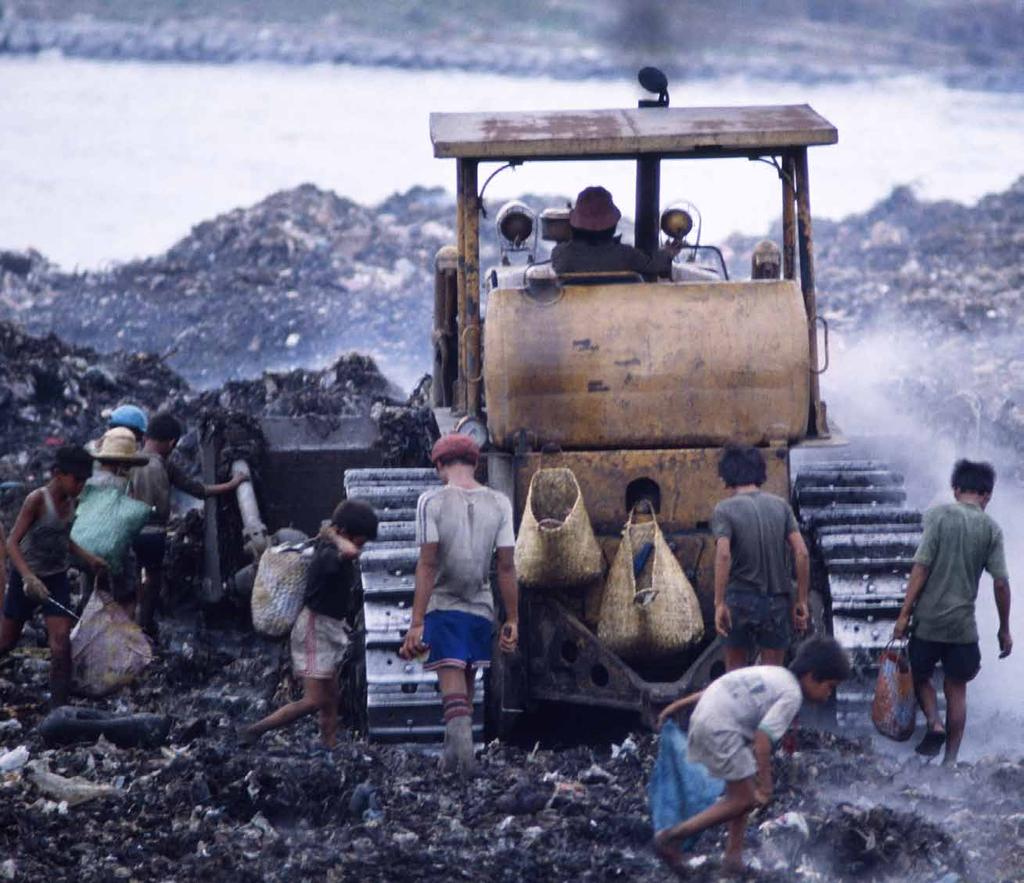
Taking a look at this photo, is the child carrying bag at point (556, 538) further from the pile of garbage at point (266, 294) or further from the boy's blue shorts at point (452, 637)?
the pile of garbage at point (266, 294)

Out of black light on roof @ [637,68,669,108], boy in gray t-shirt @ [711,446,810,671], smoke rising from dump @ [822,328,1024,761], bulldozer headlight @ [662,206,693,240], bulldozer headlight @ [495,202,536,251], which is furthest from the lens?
bulldozer headlight @ [495,202,536,251]

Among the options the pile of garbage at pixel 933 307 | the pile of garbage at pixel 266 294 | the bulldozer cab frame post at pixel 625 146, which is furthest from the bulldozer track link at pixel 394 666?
the pile of garbage at pixel 266 294

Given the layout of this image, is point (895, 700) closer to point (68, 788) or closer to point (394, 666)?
point (394, 666)

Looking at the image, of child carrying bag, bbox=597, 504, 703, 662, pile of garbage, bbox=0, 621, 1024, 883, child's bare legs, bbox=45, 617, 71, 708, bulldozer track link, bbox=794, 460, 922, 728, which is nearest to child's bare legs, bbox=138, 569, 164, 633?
child's bare legs, bbox=45, 617, 71, 708

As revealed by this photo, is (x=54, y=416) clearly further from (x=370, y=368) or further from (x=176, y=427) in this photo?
(x=176, y=427)

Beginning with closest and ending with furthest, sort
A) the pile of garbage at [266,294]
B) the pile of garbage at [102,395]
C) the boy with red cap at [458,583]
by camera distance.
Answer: the boy with red cap at [458,583]
the pile of garbage at [102,395]
the pile of garbage at [266,294]

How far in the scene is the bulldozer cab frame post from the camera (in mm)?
8469

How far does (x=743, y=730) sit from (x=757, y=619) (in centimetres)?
142

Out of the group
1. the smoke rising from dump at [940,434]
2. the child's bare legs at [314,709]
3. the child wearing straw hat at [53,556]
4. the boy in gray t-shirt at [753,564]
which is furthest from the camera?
the smoke rising from dump at [940,434]

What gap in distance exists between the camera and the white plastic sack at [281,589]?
27.1 ft

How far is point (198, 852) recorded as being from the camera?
6914 mm

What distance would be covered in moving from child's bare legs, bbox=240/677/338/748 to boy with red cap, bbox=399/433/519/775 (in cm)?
46

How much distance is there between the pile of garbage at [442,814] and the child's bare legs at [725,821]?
7cm

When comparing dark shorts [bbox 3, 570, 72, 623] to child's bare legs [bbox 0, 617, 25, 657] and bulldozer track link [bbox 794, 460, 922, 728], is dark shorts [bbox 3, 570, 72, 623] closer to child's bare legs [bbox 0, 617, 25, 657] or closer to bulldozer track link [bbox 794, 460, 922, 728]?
child's bare legs [bbox 0, 617, 25, 657]
